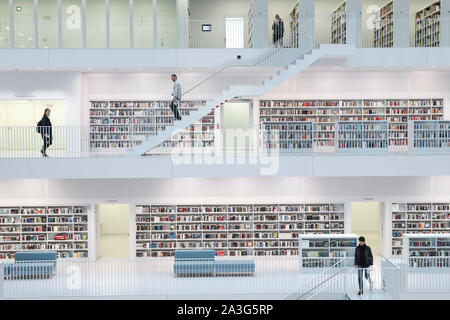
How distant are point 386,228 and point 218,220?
4.45 metres

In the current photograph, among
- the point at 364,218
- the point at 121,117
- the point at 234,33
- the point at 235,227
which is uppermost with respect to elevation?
the point at 234,33

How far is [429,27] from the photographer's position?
1565 cm

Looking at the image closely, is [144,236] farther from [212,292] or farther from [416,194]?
[416,194]

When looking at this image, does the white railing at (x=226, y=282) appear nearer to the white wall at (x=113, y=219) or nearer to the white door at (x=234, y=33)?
the white wall at (x=113, y=219)

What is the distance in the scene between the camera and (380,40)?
16.7 m

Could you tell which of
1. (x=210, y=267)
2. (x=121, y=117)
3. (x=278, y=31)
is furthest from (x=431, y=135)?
(x=121, y=117)

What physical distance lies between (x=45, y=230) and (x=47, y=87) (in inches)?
149

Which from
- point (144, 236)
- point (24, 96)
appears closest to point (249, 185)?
point (144, 236)

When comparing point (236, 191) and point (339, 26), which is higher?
point (339, 26)

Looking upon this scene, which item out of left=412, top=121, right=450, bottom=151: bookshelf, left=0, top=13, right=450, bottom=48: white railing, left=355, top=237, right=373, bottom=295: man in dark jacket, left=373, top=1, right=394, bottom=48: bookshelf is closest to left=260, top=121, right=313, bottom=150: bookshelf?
left=412, top=121, right=450, bottom=151: bookshelf

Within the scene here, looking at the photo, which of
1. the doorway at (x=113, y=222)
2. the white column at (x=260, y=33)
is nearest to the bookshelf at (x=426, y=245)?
the white column at (x=260, y=33)

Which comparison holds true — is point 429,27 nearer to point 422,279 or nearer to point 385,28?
point 385,28

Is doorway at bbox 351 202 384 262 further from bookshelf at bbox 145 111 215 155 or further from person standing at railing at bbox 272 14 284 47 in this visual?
person standing at railing at bbox 272 14 284 47

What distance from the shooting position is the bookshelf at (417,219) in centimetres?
1534
